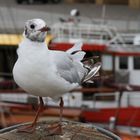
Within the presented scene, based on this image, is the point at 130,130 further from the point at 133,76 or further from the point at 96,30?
the point at 96,30

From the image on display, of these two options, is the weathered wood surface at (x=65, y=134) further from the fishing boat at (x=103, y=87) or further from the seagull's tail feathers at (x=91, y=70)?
the fishing boat at (x=103, y=87)

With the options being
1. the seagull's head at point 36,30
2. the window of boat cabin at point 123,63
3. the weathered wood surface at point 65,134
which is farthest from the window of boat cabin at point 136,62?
the seagull's head at point 36,30

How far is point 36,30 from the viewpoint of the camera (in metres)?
3.39

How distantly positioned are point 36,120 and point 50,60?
590 mm

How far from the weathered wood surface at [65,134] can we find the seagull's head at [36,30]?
2.27ft

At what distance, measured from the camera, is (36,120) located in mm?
3873

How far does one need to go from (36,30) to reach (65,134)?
788 millimetres

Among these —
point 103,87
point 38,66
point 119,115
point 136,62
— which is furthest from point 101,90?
point 38,66

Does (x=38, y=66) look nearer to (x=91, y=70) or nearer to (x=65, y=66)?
(x=65, y=66)

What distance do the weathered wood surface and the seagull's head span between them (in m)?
0.69

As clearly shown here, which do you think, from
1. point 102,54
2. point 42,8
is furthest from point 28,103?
point 42,8

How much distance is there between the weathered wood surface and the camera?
143 inches

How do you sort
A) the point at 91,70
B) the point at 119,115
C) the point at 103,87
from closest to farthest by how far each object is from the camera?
the point at 91,70
the point at 119,115
the point at 103,87

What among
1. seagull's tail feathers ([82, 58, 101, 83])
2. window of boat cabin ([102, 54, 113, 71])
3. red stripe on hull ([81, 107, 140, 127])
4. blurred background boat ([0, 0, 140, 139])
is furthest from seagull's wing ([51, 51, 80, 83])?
window of boat cabin ([102, 54, 113, 71])
